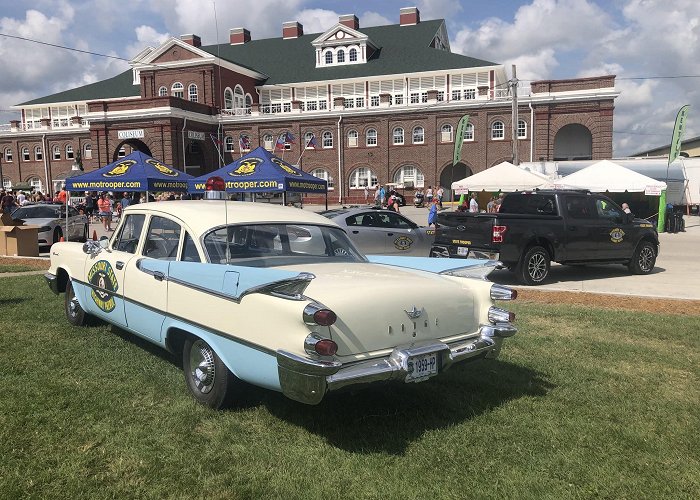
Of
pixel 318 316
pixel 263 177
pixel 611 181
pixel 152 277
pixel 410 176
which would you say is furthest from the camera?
pixel 410 176

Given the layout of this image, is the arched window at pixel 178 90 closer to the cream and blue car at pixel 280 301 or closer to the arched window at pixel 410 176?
the arched window at pixel 410 176

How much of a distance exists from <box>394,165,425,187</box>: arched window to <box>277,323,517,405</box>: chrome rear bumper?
4061 cm

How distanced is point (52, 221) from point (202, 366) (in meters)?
15.4

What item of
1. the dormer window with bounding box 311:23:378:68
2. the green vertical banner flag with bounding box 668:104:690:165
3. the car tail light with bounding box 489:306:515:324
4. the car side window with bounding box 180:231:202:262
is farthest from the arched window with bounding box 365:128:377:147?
the car tail light with bounding box 489:306:515:324

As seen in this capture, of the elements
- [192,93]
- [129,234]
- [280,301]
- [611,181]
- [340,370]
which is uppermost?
[192,93]

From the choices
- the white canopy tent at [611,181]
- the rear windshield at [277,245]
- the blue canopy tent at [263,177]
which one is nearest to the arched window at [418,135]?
the white canopy tent at [611,181]

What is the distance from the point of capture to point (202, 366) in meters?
4.45

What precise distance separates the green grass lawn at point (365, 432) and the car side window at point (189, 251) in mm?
1118

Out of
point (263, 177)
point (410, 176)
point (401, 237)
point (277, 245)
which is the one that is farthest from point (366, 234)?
point (410, 176)

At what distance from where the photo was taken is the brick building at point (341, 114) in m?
41.3

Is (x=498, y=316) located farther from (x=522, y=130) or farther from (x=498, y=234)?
(x=522, y=130)

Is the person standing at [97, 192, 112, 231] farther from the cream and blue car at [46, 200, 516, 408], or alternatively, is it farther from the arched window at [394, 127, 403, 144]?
the arched window at [394, 127, 403, 144]

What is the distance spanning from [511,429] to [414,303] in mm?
1195

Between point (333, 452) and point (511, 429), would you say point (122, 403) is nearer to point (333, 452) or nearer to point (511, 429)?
point (333, 452)
